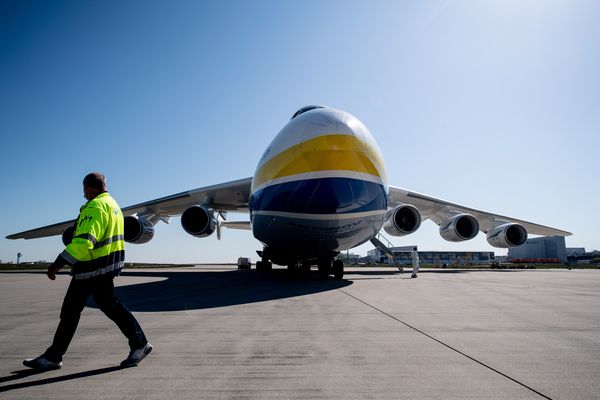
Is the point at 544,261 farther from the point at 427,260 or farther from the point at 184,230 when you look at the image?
the point at 184,230

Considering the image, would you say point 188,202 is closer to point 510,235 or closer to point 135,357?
point 135,357

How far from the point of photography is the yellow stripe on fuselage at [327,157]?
26.7 ft

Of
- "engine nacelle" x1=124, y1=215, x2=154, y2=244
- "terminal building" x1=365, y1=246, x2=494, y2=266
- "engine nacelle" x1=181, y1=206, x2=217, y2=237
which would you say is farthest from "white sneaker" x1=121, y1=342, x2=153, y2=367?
"terminal building" x1=365, y1=246, x2=494, y2=266

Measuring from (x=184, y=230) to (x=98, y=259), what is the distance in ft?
35.5

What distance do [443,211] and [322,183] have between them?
10.9m

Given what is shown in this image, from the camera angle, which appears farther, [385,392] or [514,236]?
[514,236]

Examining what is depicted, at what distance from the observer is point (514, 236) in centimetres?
1666

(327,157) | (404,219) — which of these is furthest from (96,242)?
(404,219)

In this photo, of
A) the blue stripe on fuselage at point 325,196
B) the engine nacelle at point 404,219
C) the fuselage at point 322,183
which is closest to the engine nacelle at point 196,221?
the fuselage at point 322,183

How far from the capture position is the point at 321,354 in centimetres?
288

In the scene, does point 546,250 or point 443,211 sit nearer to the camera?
point 443,211

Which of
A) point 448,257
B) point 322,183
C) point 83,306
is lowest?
point 448,257

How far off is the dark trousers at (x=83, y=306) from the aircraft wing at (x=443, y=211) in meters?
13.3

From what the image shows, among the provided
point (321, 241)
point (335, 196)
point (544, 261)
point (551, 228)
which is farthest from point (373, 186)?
point (544, 261)
